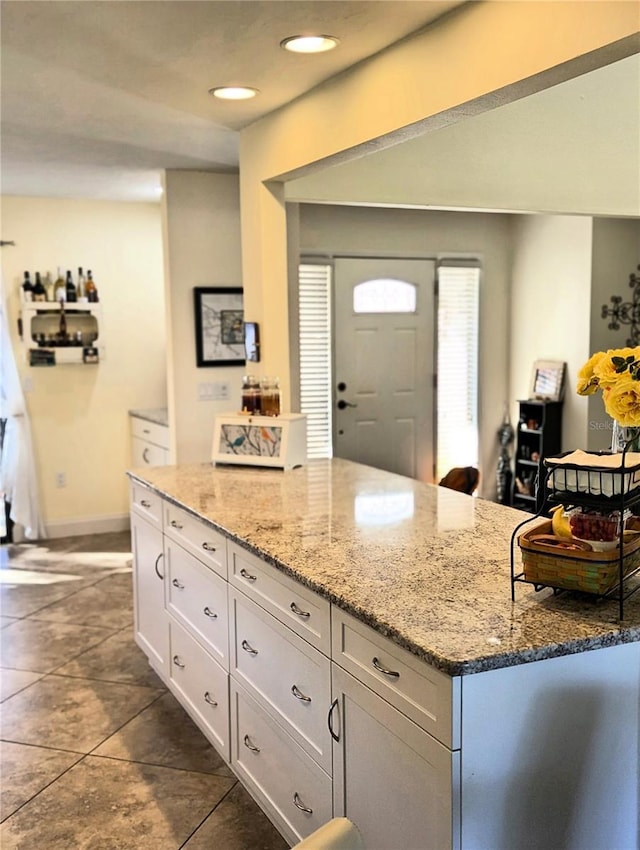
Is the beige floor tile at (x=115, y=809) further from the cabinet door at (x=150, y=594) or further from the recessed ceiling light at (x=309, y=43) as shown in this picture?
the recessed ceiling light at (x=309, y=43)

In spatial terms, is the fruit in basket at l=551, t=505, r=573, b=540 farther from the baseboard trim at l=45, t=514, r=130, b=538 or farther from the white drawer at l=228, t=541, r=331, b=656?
the baseboard trim at l=45, t=514, r=130, b=538

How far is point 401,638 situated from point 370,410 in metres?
4.46

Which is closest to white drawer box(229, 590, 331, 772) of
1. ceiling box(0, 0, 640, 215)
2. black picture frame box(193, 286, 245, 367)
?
ceiling box(0, 0, 640, 215)

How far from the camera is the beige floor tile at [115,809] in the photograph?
8.18 ft

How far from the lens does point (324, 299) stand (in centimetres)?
588

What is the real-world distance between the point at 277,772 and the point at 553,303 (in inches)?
174

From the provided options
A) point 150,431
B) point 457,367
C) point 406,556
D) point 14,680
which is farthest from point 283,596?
point 457,367

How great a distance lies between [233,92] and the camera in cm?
326

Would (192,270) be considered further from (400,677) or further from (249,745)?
(400,677)

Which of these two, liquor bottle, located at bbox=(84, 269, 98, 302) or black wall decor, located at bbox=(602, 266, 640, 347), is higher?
liquor bottle, located at bbox=(84, 269, 98, 302)

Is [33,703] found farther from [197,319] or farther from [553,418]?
[553,418]

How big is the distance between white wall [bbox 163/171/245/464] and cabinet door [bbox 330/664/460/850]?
11.1 feet

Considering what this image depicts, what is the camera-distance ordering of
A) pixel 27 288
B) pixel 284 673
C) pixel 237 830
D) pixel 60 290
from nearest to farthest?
pixel 284 673 → pixel 237 830 → pixel 27 288 → pixel 60 290

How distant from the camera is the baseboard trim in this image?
608cm
